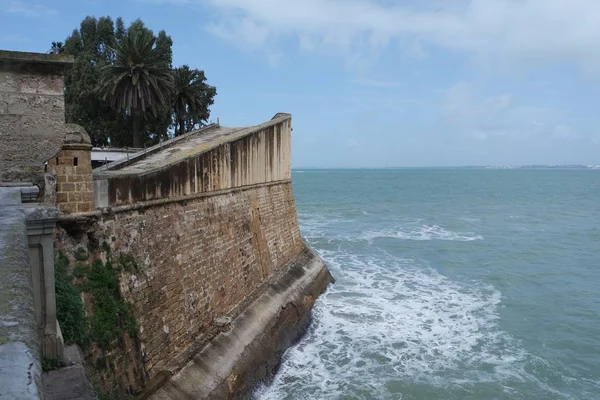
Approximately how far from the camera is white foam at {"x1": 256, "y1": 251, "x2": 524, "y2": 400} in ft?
38.4

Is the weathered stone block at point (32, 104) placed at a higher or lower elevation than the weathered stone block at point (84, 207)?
higher

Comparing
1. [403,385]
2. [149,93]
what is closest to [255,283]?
[403,385]

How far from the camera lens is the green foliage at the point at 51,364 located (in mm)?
4816

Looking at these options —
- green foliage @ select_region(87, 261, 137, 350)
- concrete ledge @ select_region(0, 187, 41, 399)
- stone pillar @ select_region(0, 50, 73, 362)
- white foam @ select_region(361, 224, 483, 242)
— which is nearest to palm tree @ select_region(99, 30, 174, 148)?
white foam @ select_region(361, 224, 483, 242)

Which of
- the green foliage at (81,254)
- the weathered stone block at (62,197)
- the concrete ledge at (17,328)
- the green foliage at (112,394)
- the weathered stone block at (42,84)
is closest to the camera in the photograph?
the concrete ledge at (17,328)

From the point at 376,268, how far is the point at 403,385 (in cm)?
1123

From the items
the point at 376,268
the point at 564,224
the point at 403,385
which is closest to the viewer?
the point at 403,385

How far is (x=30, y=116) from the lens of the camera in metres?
6.71

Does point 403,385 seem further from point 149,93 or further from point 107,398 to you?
point 149,93

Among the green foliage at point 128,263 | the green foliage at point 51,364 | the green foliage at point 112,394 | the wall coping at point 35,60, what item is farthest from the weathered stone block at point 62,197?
the green foliage at point 51,364

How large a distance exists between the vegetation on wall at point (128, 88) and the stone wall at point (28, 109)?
17756 millimetres

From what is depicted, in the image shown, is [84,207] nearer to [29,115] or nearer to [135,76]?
[29,115]

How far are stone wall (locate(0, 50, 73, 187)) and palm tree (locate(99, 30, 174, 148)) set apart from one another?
58.3ft

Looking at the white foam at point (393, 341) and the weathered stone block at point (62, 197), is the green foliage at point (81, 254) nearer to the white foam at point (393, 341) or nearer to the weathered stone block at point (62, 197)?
the weathered stone block at point (62, 197)
